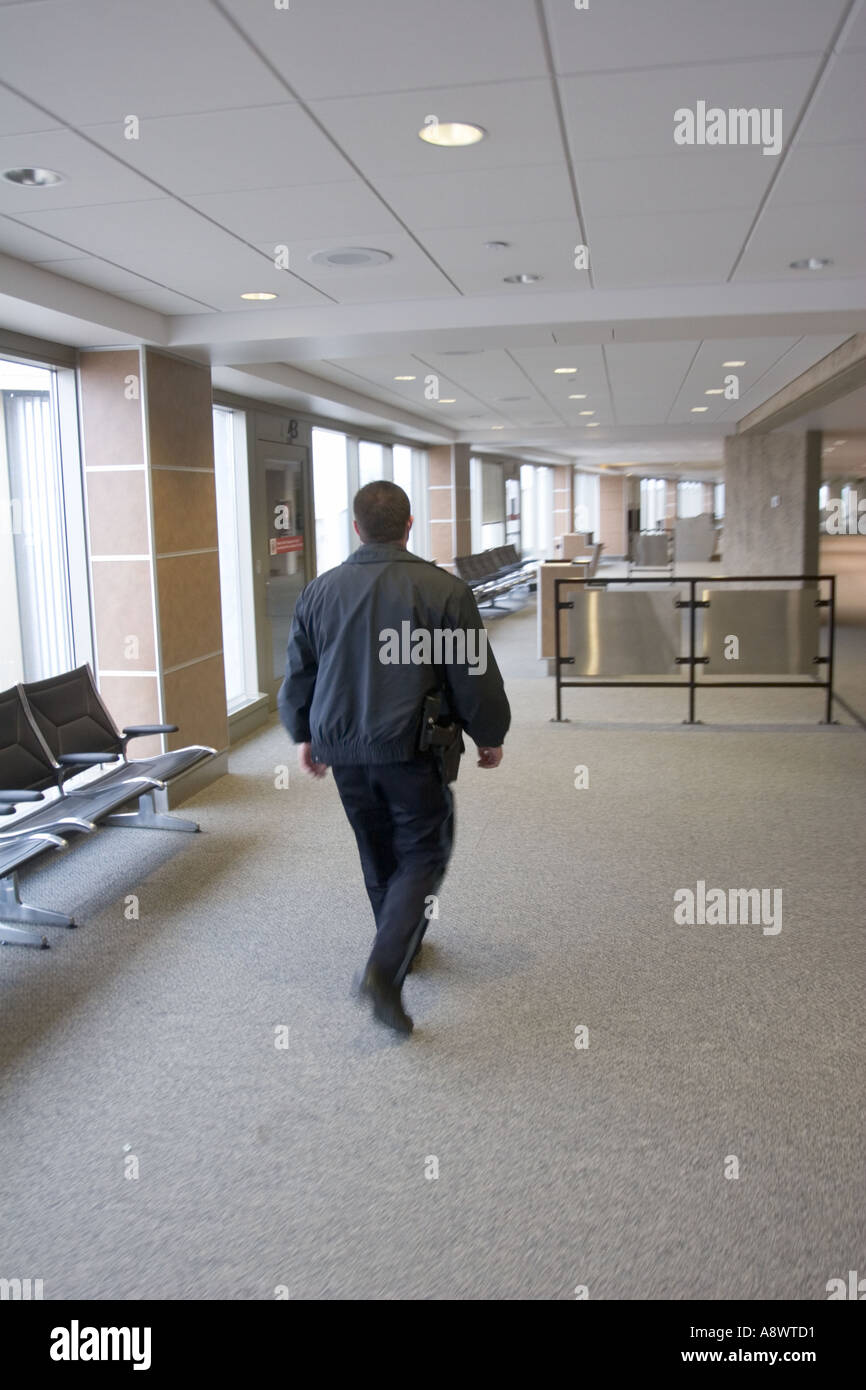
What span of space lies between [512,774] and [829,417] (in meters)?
6.69

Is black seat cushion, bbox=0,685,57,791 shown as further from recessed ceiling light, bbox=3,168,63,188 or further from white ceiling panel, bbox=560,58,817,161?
white ceiling panel, bbox=560,58,817,161

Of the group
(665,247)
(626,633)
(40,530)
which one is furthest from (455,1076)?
(626,633)

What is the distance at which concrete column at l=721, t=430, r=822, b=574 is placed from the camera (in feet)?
43.3

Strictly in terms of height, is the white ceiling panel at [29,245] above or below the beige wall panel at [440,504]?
above

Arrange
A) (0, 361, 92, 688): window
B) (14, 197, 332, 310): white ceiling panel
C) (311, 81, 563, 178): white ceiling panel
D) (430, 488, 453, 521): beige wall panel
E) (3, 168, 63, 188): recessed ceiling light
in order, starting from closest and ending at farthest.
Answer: (311, 81, 563, 178): white ceiling panel → (3, 168, 63, 188): recessed ceiling light → (14, 197, 332, 310): white ceiling panel → (0, 361, 92, 688): window → (430, 488, 453, 521): beige wall panel

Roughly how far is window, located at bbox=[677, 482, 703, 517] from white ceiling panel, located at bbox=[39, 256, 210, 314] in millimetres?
41180

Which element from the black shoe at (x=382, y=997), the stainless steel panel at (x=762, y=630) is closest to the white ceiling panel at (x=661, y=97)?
the black shoe at (x=382, y=997)

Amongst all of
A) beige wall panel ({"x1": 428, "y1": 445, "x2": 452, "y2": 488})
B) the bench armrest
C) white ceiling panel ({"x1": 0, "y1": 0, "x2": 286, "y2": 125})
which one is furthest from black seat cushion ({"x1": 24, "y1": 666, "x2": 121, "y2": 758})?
beige wall panel ({"x1": 428, "y1": 445, "x2": 452, "y2": 488})

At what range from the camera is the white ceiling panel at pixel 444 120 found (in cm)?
277

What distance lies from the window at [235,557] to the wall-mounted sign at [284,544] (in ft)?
1.26

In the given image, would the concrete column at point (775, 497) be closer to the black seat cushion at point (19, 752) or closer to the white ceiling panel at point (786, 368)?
the white ceiling panel at point (786, 368)
